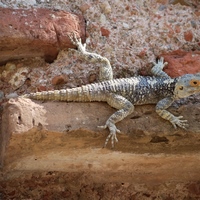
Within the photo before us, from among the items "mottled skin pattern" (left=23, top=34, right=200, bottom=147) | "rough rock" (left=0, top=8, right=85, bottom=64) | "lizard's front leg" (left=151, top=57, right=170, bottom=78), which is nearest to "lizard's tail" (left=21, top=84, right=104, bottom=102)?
"mottled skin pattern" (left=23, top=34, right=200, bottom=147)

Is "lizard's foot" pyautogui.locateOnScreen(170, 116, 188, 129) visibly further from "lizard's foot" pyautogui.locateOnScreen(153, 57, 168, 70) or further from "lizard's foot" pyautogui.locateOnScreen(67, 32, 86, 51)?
"lizard's foot" pyautogui.locateOnScreen(67, 32, 86, 51)

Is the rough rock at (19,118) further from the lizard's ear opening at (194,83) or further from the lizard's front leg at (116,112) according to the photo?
the lizard's ear opening at (194,83)

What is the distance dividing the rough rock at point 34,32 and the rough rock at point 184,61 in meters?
0.48

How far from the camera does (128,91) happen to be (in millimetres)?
1853

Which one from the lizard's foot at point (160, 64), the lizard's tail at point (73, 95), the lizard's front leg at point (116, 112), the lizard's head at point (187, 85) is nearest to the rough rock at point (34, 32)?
the lizard's tail at point (73, 95)

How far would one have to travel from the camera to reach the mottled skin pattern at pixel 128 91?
1.66 meters

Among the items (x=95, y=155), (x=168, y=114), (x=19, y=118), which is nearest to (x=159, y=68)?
(x=168, y=114)

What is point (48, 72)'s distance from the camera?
1706 mm

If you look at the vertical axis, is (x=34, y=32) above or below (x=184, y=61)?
above

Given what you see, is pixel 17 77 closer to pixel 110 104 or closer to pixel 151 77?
pixel 110 104

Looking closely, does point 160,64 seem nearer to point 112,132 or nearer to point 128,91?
point 128,91

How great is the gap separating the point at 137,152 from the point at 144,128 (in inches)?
4.2

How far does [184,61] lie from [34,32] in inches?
29.1

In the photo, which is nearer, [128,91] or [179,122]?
[179,122]
